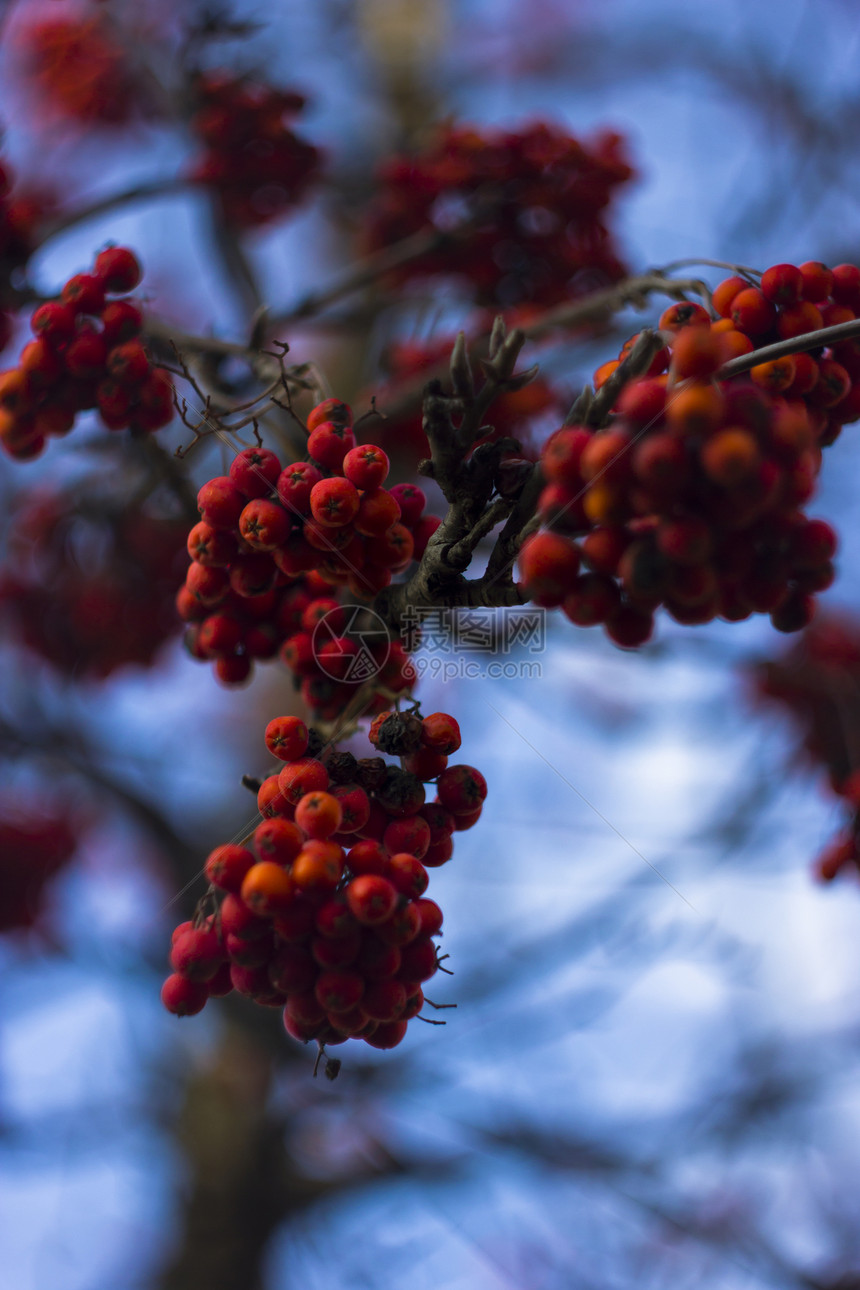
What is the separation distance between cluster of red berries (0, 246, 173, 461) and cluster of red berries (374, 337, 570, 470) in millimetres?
1088

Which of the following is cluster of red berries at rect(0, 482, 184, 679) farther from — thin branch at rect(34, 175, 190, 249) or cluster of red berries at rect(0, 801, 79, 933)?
cluster of red berries at rect(0, 801, 79, 933)

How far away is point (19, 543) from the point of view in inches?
152

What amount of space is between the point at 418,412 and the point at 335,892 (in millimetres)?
1962

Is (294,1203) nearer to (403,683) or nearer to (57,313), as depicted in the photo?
(403,683)

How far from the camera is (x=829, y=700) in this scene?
3.63 metres

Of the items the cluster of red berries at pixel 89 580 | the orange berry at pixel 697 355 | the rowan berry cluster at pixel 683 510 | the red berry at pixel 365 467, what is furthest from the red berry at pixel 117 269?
the orange berry at pixel 697 355

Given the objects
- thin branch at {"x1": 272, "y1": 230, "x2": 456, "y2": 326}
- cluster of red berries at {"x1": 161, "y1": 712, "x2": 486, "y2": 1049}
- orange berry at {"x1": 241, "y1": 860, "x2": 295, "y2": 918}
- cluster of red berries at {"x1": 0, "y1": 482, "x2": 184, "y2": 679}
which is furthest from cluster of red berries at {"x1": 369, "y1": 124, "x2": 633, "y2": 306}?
orange berry at {"x1": 241, "y1": 860, "x2": 295, "y2": 918}

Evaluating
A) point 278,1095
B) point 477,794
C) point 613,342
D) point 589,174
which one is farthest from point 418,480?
point 278,1095

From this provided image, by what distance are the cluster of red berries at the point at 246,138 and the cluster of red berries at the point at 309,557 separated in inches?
82.8

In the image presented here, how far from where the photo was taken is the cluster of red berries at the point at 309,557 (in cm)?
140

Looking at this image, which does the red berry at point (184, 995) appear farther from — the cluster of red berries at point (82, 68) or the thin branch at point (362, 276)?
the cluster of red berries at point (82, 68)

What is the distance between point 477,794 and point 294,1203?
379 cm

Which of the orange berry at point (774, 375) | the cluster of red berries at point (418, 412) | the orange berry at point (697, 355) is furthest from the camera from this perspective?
the cluster of red berries at point (418, 412)

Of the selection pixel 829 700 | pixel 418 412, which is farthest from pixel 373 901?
pixel 829 700
